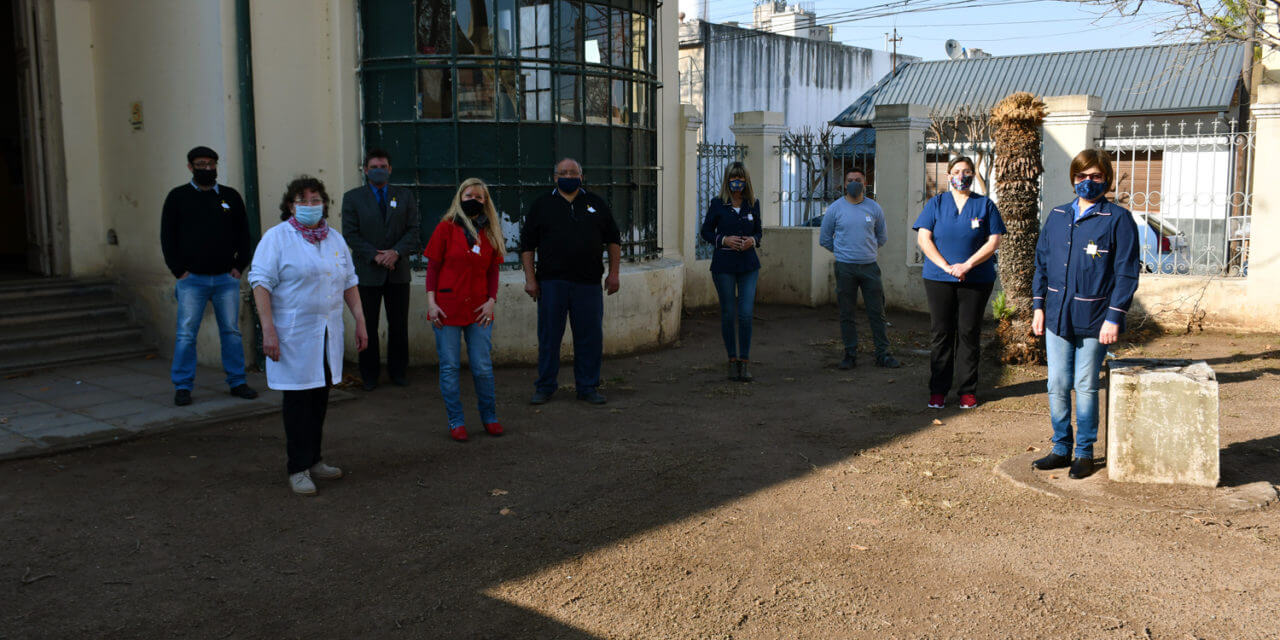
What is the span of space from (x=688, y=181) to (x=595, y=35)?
11.1 ft

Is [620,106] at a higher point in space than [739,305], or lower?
higher

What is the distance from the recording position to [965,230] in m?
7.61

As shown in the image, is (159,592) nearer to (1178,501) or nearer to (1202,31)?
(1178,501)

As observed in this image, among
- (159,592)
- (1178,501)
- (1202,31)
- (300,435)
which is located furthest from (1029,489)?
(1202,31)

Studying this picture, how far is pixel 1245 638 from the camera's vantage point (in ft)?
12.8

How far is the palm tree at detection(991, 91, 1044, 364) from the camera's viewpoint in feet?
30.5

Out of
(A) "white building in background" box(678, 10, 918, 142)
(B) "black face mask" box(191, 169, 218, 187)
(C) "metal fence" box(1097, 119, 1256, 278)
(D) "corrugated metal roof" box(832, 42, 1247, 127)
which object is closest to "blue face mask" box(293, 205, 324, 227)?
(B) "black face mask" box(191, 169, 218, 187)

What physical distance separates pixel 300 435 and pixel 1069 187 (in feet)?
30.3

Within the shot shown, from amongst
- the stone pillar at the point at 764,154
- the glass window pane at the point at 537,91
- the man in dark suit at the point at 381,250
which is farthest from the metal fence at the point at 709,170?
the man in dark suit at the point at 381,250

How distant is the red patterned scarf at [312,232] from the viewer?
560 cm

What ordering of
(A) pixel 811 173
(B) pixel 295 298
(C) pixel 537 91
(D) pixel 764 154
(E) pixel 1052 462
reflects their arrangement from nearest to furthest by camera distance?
1. (B) pixel 295 298
2. (E) pixel 1052 462
3. (C) pixel 537 91
4. (D) pixel 764 154
5. (A) pixel 811 173

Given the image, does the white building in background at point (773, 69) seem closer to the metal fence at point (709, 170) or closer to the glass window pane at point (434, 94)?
the metal fence at point (709, 170)

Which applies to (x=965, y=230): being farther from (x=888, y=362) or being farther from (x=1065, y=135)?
(x=1065, y=135)

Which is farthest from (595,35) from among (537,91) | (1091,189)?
(1091,189)
